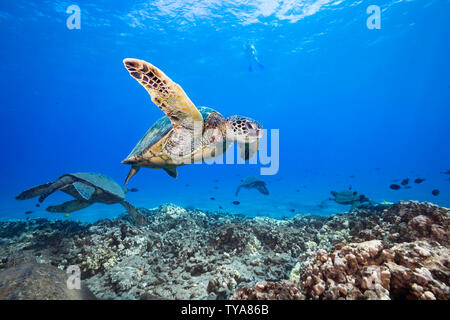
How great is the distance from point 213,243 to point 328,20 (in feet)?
123

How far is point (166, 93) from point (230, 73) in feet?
164

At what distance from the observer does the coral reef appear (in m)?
1.94

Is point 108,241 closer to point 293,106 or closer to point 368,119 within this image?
point 293,106

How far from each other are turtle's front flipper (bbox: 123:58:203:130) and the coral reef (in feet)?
8.43

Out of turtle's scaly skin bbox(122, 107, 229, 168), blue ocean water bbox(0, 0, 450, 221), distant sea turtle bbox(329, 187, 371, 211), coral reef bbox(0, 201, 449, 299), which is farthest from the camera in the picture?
blue ocean water bbox(0, 0, 450, 221)

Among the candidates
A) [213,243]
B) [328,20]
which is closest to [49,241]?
[213,243]

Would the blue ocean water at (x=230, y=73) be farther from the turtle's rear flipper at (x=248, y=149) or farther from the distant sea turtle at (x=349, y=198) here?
the turtle's rear flipper at (x=248, y=149)

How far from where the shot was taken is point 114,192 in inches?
226

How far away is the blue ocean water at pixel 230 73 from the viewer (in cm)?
2455

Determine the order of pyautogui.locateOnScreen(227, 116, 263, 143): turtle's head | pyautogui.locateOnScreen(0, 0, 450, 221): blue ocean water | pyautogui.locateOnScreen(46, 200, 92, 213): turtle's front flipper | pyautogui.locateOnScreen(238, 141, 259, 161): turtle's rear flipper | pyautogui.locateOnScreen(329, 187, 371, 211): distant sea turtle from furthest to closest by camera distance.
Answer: pyautogui.locateOnScreen(0, 0, 450, 221): blue ocean water, pyautogui.locateOnScreen(329, 187, 371, 211): distant sea turtle, pyautogui.locateOnScreen(46, 200, 92, 213): turtle's front flipper, pyautogui.locateOnScreen(238, 141, 259, 161): turtle's rear flipper, pyautogui.locateOnScreen(227, 116, 263, 143): turtle's head

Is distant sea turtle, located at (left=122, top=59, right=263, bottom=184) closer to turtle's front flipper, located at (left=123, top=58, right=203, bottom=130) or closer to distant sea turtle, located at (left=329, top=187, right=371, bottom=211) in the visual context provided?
turtle's front flipper, located at (left=123, top=58, right=203, bottom=130)

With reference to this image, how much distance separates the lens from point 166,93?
3562 millimetres

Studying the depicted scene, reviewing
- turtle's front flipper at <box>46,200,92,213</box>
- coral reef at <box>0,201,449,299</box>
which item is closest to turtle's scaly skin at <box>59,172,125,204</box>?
turtle's front flipper at <box>46,200,92,213</box>

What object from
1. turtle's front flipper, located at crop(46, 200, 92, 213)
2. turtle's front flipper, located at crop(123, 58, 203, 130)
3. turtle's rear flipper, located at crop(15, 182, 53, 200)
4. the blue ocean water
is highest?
the blue ocean water
